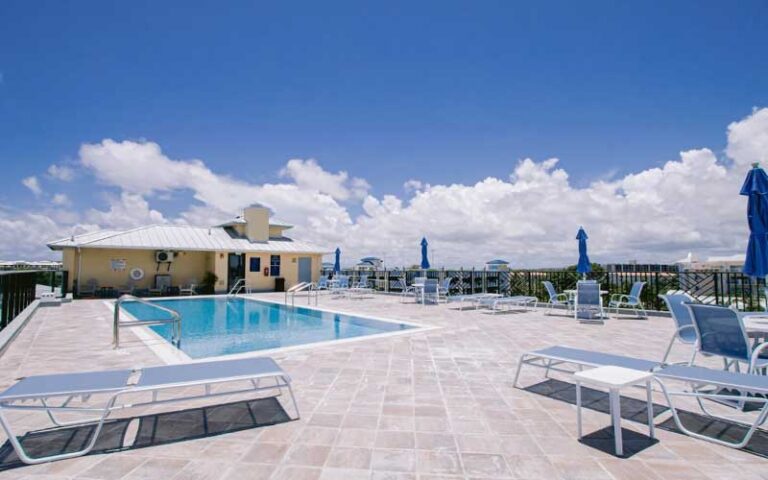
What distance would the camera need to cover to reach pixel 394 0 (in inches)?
395

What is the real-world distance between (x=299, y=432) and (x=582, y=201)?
91.8 ft

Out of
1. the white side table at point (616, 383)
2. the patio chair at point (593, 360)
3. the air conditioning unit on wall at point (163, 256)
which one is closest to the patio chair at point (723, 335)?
the patio chair at point (593, 360)

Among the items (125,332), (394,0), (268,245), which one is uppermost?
(394,0)

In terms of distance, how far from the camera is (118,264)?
16.9 meters

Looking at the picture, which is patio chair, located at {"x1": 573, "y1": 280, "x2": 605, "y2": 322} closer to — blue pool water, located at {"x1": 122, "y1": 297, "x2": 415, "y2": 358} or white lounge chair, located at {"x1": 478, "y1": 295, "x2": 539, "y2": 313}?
white lounge chair, located at {"x1": 478, "y1": 295, "x2": 539, "y2": 313}

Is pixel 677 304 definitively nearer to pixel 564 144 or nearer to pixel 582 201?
pixel 564 144

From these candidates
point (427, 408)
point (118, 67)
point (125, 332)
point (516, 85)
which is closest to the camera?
point (427, 408)

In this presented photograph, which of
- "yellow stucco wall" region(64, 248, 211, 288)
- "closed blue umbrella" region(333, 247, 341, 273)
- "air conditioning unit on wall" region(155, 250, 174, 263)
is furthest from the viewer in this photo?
"closed blue umbrella" region(333, 247, 341, 273)

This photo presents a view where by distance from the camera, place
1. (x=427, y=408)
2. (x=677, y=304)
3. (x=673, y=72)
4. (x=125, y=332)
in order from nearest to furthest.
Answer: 1. (x=427, y=408)
2. (x=677, y=304)
3. (x=125, y=332)
4. (x=673, y=72)

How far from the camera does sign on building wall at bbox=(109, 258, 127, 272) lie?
55.0 ft

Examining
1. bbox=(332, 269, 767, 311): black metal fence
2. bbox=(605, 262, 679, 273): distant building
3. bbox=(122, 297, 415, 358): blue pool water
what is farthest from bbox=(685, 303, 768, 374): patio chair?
bbox=(605, 262, 679, 273): distant building

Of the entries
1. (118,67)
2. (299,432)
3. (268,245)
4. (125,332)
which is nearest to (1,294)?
(125,332)

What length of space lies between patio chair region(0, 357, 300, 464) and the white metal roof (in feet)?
46.8

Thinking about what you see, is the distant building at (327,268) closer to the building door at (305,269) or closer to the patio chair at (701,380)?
the building door at (305,269)
